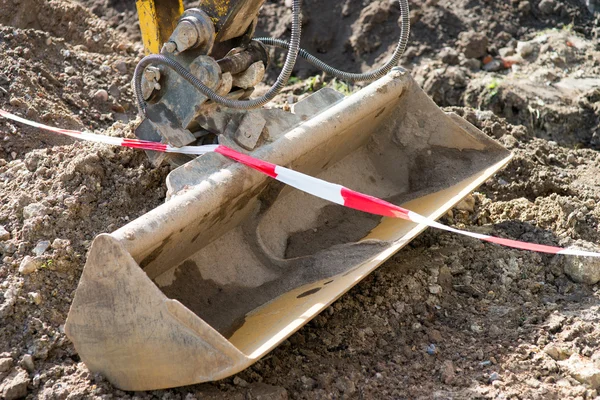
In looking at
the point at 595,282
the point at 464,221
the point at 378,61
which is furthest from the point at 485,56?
the point at 595,282

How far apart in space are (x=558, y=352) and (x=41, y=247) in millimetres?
2444

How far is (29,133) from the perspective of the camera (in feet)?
16.3

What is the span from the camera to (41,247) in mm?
3902

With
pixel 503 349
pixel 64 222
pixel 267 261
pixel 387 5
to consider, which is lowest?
pixel 503 349

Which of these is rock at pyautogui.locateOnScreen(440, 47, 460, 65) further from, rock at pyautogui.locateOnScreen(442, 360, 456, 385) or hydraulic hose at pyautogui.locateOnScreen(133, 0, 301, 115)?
rock at pyautogui.locateOnScreen(442, 360, 456, 385)

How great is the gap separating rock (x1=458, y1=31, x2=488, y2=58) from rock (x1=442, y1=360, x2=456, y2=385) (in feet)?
12.2

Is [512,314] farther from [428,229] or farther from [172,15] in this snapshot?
[172,15]

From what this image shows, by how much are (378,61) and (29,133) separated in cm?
308

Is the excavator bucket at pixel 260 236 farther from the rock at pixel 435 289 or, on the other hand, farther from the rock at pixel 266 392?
the rock at pixel 435 289

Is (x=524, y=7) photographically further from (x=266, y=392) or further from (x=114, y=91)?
(x=266, y=392)

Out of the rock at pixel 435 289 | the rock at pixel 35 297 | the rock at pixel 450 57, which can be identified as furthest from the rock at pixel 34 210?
the rock at pixel 450 57

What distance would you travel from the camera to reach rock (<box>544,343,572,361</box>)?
3.61 m

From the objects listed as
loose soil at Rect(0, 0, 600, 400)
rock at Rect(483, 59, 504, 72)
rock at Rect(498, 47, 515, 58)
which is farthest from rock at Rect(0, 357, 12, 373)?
rock at Rect(498, 47, 515, 58)

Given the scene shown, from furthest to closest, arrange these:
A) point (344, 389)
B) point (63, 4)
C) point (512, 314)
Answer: point (63, 4) < point (512, 314) < point (344, 389)
